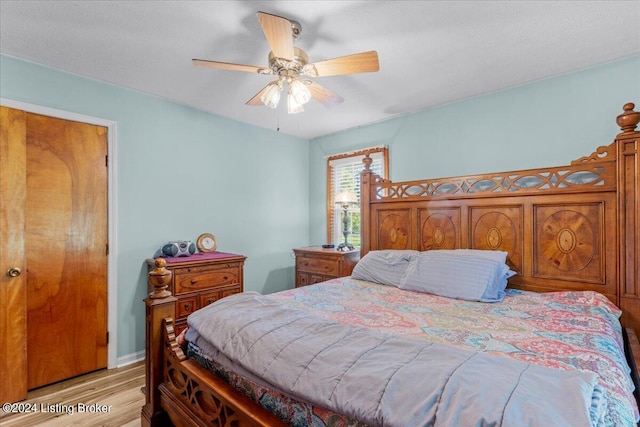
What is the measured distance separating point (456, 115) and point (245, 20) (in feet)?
7.59

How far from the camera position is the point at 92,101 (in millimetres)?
2723

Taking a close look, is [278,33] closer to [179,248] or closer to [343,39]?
[343,39]

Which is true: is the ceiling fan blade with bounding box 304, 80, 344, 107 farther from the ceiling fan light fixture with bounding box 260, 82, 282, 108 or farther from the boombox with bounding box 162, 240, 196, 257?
the boombox with bounding box 162, 240, 196, 257

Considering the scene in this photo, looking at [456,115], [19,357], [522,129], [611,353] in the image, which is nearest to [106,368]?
[19,357]

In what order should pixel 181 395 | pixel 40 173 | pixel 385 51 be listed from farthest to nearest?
pixel 40 173, pixel 385 51, pixel 181 395

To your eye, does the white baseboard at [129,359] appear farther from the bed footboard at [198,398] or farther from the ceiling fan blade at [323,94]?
the ceiling fan blade at [323,94]

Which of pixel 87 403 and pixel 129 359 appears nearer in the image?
pixel 87 403

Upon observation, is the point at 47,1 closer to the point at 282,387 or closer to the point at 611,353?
the point at 282,387

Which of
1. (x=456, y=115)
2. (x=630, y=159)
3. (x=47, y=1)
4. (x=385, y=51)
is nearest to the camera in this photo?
(x=47, y=1)

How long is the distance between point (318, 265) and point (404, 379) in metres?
2.90

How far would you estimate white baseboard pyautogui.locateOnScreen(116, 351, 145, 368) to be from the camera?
2830mm

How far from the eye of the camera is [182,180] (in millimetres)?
3328

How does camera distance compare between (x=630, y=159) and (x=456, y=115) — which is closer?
(x=630, y=159)

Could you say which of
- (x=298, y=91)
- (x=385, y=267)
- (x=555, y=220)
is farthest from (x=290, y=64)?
(x=555, y=220)
